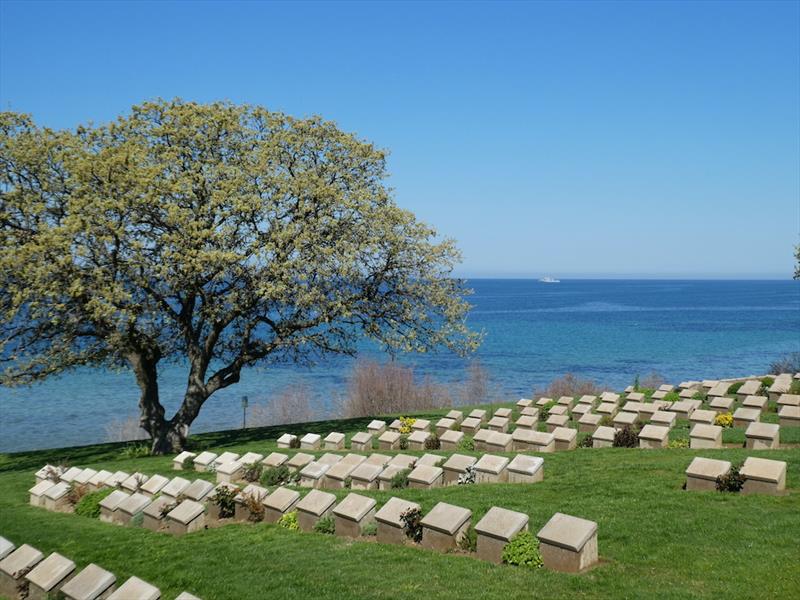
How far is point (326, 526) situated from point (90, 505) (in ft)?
21.6

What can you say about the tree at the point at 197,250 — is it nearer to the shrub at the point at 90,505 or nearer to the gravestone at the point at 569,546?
the shrub at the point at 90,505

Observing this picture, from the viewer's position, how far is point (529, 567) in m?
10.2

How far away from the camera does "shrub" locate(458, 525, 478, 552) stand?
36.4 ft

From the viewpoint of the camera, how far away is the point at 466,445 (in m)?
20.0

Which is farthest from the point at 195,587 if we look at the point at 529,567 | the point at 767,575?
the point at 767,575

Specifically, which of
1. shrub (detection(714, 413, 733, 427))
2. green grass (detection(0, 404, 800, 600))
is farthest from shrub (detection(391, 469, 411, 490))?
shrub (detection(714, 413, 733, 427))

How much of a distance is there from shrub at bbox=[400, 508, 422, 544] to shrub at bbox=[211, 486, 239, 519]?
14.7 feet

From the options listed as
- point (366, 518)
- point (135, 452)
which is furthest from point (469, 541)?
point (135, 452)

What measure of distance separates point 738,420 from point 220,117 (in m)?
19.6

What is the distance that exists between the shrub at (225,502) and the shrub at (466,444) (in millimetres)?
7624

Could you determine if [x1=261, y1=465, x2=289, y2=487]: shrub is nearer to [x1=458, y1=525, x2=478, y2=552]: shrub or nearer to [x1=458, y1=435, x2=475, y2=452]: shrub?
[x1=458, y1=435, x2=475, y2=452]: shrub

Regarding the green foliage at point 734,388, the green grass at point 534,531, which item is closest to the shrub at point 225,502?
the green grass at point 534,531

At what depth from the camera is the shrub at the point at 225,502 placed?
14422 millimetres

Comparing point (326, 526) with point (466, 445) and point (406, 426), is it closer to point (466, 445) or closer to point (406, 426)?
point (466, 445)
